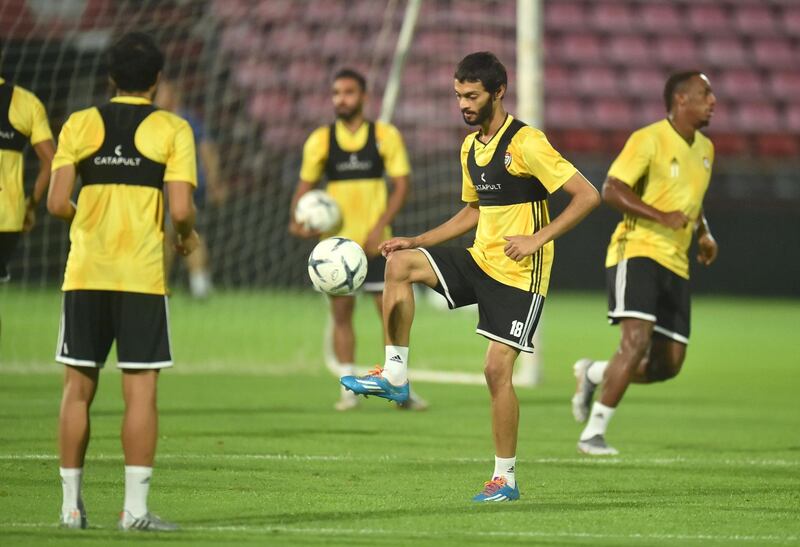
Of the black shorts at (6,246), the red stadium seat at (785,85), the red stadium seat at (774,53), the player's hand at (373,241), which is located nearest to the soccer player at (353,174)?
the player's hand at (373,241)

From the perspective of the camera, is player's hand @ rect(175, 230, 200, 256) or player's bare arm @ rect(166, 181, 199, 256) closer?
player's bare arm @ rect(166, 181, 199, 256)

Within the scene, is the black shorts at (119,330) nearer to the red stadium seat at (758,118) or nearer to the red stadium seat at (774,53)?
the red stadium seat at (758,118)

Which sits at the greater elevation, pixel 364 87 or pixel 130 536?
pixel 364 87

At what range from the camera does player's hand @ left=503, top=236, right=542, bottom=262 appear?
591cm

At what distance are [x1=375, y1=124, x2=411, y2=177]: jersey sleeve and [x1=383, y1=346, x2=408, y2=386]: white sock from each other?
3816mm

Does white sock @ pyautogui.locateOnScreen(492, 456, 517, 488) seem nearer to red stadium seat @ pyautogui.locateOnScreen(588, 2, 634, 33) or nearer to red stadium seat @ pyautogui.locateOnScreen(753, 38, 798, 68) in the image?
red stadium seat @ pyautogui.locateOnScreen(588, 2, 634, 33)

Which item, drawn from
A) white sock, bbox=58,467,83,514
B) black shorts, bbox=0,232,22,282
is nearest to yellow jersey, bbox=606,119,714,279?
black shorts, bbox=0,232,22,282

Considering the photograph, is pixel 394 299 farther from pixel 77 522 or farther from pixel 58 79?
pixel 58 79

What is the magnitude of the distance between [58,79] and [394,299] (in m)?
8.84

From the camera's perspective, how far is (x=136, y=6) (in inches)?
551

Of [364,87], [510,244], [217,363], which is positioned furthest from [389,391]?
[217,363]

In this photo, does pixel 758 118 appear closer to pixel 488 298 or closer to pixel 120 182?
pixel 488 298

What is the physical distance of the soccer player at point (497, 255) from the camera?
5.97 meters

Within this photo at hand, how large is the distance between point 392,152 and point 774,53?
15135 mm
